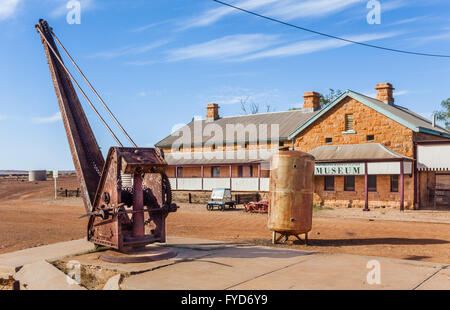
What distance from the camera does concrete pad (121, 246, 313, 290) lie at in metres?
7.32

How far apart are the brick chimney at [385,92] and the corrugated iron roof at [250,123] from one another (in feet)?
16.5

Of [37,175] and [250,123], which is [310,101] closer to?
[250,123]

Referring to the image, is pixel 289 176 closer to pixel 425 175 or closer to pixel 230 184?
pixel 425 175

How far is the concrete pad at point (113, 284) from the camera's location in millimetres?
7293

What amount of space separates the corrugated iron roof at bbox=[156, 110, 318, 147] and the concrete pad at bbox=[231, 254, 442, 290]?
22.6 m

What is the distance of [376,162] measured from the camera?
24797 mm

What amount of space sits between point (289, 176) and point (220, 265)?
392 centimetres

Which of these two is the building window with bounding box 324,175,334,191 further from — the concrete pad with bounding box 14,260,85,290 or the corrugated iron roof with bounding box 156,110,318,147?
the concrete pad with bounding box 14,260,85,290

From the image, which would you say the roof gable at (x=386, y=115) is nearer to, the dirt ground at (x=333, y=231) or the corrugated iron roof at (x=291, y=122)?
the corrugated iron roof at (x=291, y=122)

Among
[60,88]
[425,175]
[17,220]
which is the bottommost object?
[17,220]

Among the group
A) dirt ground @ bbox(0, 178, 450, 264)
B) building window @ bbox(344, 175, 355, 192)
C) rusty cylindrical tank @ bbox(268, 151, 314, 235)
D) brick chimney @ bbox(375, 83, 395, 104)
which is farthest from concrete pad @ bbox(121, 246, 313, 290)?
brick chimney @ bbox(375, 83, 395, 104)

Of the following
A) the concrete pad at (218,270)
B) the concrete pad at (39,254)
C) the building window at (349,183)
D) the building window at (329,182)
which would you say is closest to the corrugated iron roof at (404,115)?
the building window at (349,183)

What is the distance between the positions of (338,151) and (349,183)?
216cm
